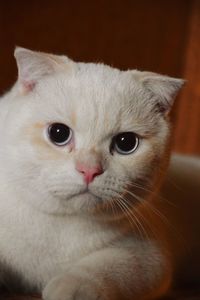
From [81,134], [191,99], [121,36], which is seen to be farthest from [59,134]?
[191,99]

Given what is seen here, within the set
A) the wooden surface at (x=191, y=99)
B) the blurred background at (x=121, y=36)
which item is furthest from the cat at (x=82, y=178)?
the wooden surface at (x=191, y=99)

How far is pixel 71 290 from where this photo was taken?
119cm

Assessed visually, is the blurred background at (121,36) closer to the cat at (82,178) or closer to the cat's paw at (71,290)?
the cat at (82,178)

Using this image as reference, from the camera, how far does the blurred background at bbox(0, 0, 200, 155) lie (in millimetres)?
2598

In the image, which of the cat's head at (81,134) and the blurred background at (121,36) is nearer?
the cat's head at (81,134)

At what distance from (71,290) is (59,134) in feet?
1.08

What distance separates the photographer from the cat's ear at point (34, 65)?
4.33 ft

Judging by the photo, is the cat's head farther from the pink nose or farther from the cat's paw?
the cat's paw

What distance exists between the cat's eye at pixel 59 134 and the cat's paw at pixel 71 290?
0.29m

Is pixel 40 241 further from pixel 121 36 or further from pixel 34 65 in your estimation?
pixel 121 36

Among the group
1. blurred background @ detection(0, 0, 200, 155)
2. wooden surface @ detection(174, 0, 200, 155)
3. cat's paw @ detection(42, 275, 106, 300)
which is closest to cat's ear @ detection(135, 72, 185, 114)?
cat's paw @ detection(42, 275, 106, 300)

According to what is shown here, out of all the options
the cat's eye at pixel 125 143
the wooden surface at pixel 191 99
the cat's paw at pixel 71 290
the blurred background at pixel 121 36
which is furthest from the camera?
the wooden surface at pixel 191 99

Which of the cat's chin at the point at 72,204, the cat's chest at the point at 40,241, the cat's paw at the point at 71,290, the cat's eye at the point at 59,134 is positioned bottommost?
the cat's paw at the point at 71,290

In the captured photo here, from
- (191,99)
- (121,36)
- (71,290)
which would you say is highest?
(121,36)
